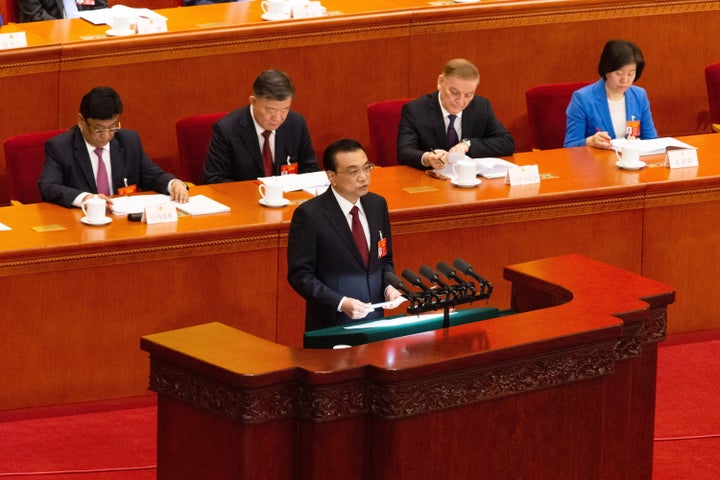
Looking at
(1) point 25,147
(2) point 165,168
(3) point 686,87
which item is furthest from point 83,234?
(3) point 686,87

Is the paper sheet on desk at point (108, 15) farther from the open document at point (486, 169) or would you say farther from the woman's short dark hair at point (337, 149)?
the woman's short dark hair at point (337, 149)

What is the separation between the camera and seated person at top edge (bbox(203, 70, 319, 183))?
6.16m

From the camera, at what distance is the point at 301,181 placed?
6.04m

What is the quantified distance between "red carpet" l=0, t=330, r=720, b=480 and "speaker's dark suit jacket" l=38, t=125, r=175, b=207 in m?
1.00

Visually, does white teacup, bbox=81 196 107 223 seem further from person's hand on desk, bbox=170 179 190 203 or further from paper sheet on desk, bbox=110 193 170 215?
person's hand on desk, bbox=170 179 190 203

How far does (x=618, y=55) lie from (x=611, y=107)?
29 centimetres

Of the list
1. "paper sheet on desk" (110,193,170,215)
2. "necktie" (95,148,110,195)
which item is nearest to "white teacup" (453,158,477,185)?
"paper sheet on desk" (110,193,170,215)

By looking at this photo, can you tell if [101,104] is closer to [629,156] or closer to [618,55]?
[629,156]

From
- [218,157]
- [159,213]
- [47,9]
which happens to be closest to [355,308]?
[159,213]

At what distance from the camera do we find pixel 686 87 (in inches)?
315

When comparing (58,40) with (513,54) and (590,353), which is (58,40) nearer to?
(513,54)

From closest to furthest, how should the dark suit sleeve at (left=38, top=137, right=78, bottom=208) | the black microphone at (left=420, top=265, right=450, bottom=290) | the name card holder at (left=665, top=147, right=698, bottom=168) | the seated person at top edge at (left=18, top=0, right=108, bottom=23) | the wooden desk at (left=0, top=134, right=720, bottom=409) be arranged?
the black microphone at (left=420, top=265, right=450, bottom=290), the wooden desk at (left=0, top=134, right=720, bottom=409), the dark suit sleeve at (left=38, top=137, right=78, bottom=208), the name card holder at (left=665, top=147, right=698, bottom=168), the seated person at top edge at (left=18, top=0, right=108, bottom=23)

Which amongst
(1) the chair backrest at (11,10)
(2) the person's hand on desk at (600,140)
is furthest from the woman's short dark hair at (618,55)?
(1) the chair backrest at (11,10)

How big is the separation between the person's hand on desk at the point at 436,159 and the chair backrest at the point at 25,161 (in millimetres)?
1538
